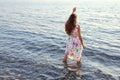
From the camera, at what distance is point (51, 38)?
17188 millimetres

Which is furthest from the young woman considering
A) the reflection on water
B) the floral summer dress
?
the reflection on water

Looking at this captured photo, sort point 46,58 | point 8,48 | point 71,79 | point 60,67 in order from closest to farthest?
1. point 71,79
2. point 60,67
3. point 46,58
4. point 8,48

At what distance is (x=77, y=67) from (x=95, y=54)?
260 centimetres

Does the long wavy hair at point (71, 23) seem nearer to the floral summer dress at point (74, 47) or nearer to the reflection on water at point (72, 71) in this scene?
the floral summer dress at point (74, 47)

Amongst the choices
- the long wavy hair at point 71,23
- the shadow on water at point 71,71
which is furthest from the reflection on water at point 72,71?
the long wavy hair at point 71,23

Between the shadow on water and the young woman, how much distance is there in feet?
1.36

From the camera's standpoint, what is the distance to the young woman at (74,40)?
1039cm

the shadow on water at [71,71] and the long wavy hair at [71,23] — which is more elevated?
the long wavy hair at [71,23]

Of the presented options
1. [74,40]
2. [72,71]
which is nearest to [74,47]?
[74,40]

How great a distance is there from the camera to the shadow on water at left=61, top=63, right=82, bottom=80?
9745 mm

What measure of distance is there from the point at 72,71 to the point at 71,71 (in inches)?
1.8

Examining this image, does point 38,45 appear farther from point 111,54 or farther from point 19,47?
point 111,54

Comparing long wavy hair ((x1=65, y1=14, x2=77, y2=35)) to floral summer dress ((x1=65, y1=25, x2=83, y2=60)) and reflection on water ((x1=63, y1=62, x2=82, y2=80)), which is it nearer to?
floral summer dress ((x1=65, y1=25, x2=83, y2=60))

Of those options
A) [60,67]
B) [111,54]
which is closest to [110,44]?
[111,54]
